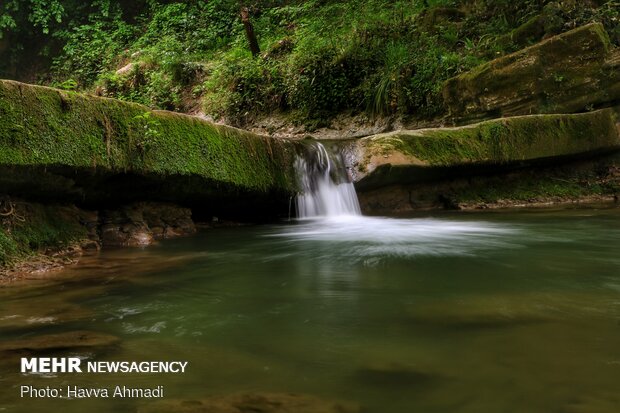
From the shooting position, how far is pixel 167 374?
74.9 inches

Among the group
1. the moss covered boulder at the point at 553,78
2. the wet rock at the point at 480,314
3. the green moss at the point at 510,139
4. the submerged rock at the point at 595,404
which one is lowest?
the submerged rock at the point at 595,404

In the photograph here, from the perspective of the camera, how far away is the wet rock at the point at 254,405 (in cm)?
159

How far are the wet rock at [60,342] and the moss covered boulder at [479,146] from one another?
490 cm

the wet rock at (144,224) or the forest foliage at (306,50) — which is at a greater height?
the forest foliage at (306,50)

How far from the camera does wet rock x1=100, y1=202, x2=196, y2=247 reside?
5109mm

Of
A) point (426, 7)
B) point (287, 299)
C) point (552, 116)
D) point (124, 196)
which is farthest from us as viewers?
point (426, 7)

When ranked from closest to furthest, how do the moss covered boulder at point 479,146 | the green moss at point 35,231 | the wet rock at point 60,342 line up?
1. the wet rock at point 60,342
2. the green moss at point 35,231
3. the moss covered boulder at point 479,146

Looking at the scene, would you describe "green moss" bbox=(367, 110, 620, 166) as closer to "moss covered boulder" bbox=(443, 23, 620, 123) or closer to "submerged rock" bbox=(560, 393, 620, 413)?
"moss covered boulder" bbox=(443, 23, 620, 123)

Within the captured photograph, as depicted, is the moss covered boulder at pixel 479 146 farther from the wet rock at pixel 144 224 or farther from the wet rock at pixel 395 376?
the wet rock at pixel 395 376

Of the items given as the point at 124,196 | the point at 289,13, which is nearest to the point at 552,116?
the point at 124,196

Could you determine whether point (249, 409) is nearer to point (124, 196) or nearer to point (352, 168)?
A: point (124, 196)

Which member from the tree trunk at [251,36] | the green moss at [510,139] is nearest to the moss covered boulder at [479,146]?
the green moss at [510,139]

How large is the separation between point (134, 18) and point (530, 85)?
16.5 m

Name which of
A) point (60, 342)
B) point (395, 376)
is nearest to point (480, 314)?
point (395, 376)
